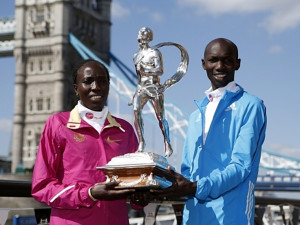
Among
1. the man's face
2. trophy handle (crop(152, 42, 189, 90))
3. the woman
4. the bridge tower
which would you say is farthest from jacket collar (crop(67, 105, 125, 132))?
the bridge tower

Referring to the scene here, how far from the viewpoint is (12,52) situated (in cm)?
3888

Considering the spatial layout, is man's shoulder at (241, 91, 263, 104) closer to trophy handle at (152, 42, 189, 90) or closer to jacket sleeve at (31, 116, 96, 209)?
trophy handle at (152, 42, 189, 90)

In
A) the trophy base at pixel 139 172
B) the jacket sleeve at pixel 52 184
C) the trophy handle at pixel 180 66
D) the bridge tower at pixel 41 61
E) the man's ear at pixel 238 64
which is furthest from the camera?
the bridge tower at pixel 41 61

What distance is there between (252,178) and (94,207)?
0.56 m

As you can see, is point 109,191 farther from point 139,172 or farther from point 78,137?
point 78,137

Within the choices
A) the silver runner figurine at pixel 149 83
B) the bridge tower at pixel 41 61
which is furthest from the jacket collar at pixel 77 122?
the bridge tower at pixel 41 61

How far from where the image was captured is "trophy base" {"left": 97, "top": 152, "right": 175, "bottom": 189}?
1.78 m

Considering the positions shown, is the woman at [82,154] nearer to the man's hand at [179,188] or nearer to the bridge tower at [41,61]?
the man's hand at [179,188]

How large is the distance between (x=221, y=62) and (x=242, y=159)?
389mm

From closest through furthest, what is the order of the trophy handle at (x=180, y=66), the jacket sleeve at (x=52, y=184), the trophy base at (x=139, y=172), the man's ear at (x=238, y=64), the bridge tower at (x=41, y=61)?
1. the trophy base at (x=139, y=172)
2. the jacket sleeve at (x=52, y=184)
3. the trophy handle at (x=180, y=66)
4. the man's ear at (x=238, y=64)
5. the bridge tower at (x=41, y=61)

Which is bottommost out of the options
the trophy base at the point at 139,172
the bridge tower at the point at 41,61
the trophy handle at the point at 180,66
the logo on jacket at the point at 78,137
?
the trophy base at the point at 139,172

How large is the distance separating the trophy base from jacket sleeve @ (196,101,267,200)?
12cm

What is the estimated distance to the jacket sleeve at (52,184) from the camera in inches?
75.4

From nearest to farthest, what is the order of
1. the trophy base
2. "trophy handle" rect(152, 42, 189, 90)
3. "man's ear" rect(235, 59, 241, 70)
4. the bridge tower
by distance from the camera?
the trophy base, "trophy handle" rect(152, 42, 189, 90), "man's ear" rect(235, 59, 241, 70), the bridge tower
